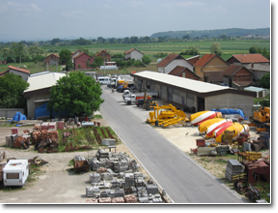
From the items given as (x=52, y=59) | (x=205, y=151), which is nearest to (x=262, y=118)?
(x=205, y=151)

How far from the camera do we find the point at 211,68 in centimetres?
5094

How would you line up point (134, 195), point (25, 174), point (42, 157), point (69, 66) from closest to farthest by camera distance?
1. point (134, 195)
2. point (25, 174)
3. point (42, 157)
4. point (69, 66)

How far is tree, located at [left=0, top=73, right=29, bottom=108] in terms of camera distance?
31562 millimetres

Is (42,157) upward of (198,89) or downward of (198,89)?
downward

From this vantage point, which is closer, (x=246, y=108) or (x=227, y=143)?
(x=227, y=143)

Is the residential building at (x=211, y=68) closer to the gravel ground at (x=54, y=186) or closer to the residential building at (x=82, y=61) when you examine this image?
the residential building at (x=82, y=61)

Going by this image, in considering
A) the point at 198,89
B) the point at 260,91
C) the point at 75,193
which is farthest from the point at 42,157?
the point at 260,91

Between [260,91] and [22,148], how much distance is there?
998 inches

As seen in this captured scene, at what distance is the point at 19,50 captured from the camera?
3578 inches

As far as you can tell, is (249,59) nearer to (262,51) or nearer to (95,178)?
(262,51)

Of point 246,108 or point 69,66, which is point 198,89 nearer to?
point 246,108

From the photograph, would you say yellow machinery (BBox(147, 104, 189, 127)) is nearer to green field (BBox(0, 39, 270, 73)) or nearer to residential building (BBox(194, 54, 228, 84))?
green field (BBox(0, 39, 270, 73))

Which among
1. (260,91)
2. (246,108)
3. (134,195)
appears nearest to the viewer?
(134,195)

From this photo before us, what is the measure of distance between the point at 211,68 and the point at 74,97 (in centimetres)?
2638
